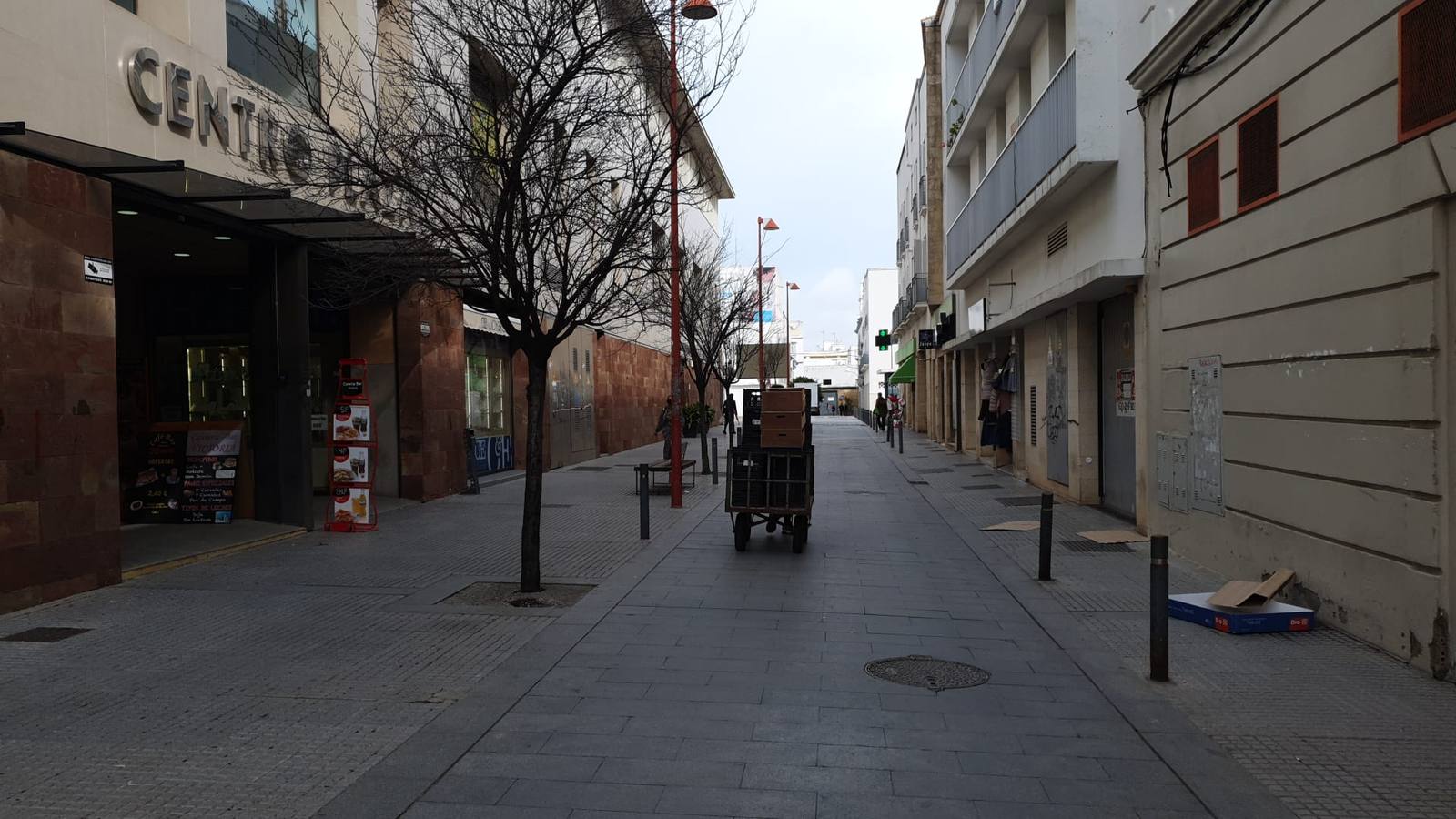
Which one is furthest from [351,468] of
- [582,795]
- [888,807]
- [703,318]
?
[703,318]

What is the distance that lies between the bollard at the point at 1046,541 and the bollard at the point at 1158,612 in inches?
127

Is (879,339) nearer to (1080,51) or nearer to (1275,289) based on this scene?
(1080,51)

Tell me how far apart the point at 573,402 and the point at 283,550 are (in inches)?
617

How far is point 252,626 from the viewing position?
769cm

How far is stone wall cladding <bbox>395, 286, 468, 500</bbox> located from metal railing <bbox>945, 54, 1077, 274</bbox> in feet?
31.5

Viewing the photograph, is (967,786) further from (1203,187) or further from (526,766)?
(1203,187)

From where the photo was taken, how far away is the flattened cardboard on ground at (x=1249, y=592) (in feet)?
24.0

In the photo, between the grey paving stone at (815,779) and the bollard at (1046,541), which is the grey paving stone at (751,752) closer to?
the grey paving stone at (815,779)

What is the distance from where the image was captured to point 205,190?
1012cm

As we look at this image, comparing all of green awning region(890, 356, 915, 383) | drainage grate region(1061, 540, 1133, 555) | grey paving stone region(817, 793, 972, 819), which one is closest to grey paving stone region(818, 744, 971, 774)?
grey paving stone region(817, 793, 972, 819)

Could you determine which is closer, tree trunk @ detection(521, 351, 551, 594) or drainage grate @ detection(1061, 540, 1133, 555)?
tree trunk @ detection(521, 351, 551, 594)

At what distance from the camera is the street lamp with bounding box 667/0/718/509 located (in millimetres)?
10032

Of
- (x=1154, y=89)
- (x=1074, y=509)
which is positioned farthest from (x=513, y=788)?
(x=1074, y=509)

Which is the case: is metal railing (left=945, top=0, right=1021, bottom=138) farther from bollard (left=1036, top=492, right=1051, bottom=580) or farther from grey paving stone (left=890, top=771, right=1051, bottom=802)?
grey paving stone (left=890, top=771, right=1051, bottom=802)
